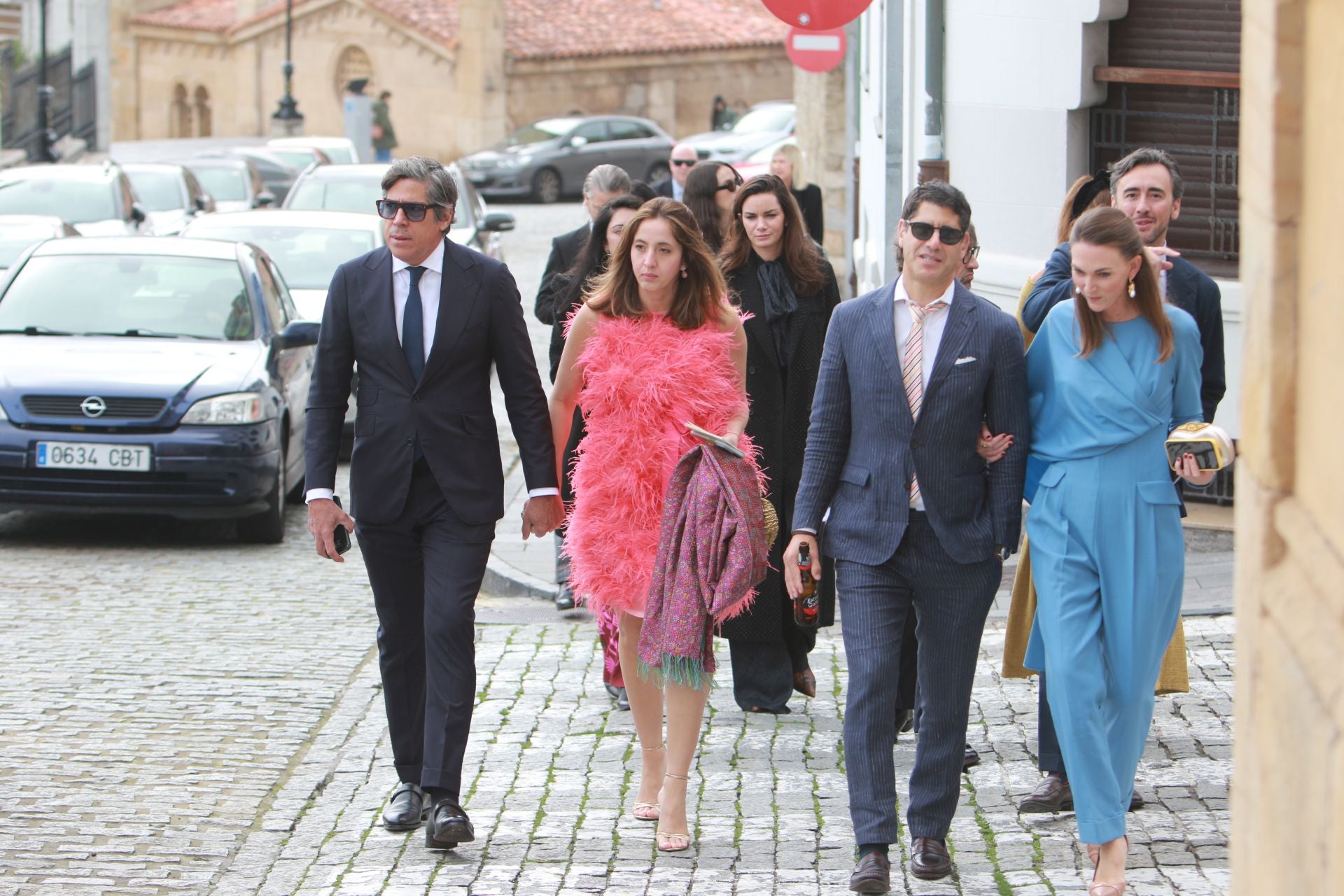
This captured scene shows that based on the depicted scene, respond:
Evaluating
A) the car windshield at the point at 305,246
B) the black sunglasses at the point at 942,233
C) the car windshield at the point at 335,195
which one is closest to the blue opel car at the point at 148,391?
the car windshield at the point at 305,246

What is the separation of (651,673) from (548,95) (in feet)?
168

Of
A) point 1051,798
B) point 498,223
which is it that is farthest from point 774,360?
point 498,223

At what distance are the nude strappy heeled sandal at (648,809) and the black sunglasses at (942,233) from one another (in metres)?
1.79

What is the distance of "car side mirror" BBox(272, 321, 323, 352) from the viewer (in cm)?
1088

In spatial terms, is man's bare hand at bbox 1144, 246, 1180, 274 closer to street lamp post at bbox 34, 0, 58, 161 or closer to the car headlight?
the car headlight

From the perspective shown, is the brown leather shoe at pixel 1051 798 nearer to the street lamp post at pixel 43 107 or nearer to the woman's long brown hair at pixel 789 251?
the woman's long brown hair at pixel 789 251

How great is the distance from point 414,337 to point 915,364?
1499mm

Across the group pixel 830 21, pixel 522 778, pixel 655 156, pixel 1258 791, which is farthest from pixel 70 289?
pixel 655 156

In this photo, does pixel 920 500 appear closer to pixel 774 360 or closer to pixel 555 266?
pixel 774 360

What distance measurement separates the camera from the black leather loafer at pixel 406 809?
19.5 ft

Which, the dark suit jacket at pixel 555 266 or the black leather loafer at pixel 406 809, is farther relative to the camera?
the dark suit jacket at pixel 555 266

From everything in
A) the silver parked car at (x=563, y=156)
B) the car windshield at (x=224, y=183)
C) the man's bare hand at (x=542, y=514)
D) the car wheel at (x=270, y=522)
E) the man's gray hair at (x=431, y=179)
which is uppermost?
the silver parked car at (x=563, y=156)

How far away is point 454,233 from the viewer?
1912cm

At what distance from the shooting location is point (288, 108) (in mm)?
52906
